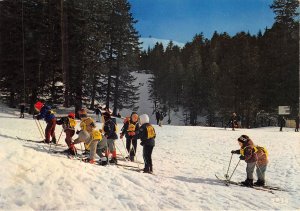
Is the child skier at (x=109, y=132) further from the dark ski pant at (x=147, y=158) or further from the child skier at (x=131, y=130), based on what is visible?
the dark ski pant at (x=147, y=158)

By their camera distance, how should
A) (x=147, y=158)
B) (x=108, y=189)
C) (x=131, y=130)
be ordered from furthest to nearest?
(x=131, y=130), (x=147, y=158), (x=108, y=189)

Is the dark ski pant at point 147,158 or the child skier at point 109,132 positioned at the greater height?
the child skier at point 109,132

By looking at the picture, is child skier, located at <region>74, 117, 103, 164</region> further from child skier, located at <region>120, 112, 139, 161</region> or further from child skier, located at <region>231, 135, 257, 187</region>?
child skier, located at <region>231, 135, 257, 187</region>

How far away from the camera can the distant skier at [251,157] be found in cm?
1181

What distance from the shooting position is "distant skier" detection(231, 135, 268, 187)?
38.8 feet

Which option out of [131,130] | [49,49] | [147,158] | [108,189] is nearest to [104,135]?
[131,130]

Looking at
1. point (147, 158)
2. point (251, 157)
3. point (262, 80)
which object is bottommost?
point (147, 158)

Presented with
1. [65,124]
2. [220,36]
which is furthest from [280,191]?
[220,36]

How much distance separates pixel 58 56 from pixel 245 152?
28958 mm

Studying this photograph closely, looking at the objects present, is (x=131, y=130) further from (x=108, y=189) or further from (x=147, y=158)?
(x=108, y=189)

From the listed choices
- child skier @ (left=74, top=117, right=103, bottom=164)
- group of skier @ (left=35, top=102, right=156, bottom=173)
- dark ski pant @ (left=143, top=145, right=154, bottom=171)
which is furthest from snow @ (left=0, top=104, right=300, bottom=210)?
child skier @ (left=74, top=117, right=103, bottom=164)

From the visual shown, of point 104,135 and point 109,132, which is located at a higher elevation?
point 109,132

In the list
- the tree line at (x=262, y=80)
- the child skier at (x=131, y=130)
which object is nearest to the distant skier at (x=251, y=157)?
the child skier at (x=131, y=130)

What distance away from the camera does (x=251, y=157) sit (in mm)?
11844
